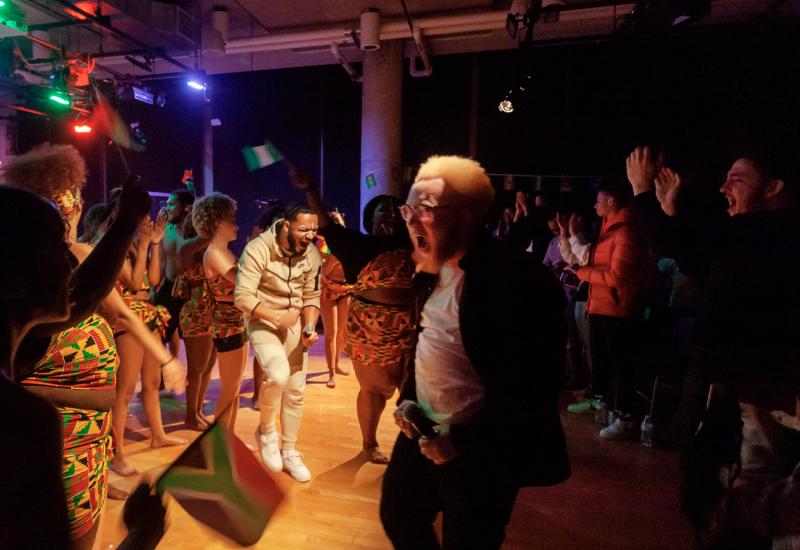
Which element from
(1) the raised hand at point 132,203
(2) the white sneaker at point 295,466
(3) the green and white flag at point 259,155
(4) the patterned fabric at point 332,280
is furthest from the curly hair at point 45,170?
(3) the green and white flag at point 259,155

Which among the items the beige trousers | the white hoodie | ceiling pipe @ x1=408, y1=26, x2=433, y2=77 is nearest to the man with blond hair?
the beige trousers

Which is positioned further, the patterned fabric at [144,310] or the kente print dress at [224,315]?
the kente print dress at [224,315]

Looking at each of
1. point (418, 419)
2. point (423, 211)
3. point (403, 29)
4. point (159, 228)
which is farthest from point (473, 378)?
point (403, 29)

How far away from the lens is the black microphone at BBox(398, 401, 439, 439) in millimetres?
1420

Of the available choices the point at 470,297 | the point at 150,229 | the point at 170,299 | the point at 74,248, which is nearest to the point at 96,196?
the point at 170,299

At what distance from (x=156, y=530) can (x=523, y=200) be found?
5.43 m

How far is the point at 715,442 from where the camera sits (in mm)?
1992

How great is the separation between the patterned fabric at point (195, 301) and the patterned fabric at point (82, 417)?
1.98 metres

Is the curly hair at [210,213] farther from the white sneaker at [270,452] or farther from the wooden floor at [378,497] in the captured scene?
the wooden floor at [378,497]

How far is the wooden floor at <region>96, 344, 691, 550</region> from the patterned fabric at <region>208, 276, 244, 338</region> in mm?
911

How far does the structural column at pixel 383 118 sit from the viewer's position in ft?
23.5

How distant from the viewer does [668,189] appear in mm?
2027

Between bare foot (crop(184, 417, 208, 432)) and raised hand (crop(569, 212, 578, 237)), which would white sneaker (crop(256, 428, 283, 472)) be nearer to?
bare foot (crop(184, 417, 208, 432))

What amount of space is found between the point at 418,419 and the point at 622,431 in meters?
2.94
